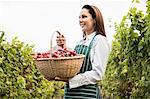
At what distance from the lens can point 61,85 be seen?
4484 mm

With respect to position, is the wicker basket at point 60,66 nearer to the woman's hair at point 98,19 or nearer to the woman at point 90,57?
the woman at point 90,57

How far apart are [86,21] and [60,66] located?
1.01 ft

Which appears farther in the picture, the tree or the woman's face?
the tree

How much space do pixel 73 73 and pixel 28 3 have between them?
312 centimetres

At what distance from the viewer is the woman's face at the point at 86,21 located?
6.70ft

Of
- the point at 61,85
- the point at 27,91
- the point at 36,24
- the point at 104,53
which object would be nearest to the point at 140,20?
the point at 104,53

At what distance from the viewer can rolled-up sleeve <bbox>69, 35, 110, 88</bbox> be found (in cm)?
196

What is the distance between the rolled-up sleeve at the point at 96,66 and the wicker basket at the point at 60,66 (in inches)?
1.9

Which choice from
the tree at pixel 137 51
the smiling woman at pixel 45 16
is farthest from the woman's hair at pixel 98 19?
the smiling woman at pixel 45 16

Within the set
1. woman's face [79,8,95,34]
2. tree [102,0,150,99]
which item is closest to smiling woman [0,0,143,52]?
tree [102,0,150,99]

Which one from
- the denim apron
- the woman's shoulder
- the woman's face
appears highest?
the woman's face

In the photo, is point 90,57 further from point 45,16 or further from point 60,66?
point 45,16

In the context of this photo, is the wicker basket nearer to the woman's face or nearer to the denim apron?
the denim apron

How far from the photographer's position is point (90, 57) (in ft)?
6.61
